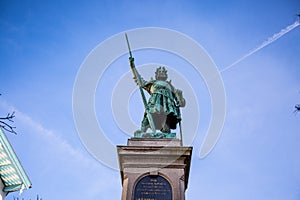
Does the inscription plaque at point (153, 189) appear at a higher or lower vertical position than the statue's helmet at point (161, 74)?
lower

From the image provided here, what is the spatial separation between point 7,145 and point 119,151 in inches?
170

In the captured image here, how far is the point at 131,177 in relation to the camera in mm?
10695

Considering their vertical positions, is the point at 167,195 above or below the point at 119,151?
below

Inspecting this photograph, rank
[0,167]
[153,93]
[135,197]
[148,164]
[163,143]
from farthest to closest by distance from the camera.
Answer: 1. [153,93]
2. [0,167]
3. [163,143]
4. [148,164]
5. [135,197]

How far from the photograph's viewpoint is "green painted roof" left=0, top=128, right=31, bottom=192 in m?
12.4

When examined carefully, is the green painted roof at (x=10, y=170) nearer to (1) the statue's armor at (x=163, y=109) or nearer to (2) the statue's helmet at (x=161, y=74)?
(1) the statue's armor at (x=163, y=109)

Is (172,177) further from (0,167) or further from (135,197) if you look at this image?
(0,167)

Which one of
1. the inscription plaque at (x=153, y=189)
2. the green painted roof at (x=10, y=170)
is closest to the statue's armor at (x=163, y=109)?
the inscription plaque at (x=153, y=189)

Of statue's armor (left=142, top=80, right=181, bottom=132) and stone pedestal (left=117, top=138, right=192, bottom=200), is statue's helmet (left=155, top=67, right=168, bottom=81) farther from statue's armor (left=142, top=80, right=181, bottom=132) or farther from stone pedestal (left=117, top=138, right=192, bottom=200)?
stone pedestal (left=117, top=138, right=192, bottom=200)

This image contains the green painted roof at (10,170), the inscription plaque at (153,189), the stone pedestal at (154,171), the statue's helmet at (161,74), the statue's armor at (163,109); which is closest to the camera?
the inscription plaque at (153,189)

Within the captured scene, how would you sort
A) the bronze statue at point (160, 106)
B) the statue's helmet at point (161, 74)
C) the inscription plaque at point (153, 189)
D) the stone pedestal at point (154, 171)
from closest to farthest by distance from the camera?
the inscription plaque at point (153, 189)
the stone pedestal at point (154, 171)
the bronze statue at point (160, 106)
the statue's helmet at point (161, 74)

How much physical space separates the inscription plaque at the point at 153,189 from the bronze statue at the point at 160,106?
216 centimetres

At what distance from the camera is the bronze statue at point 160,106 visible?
13.0m

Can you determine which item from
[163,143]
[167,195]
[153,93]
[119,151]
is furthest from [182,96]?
[167,195]
